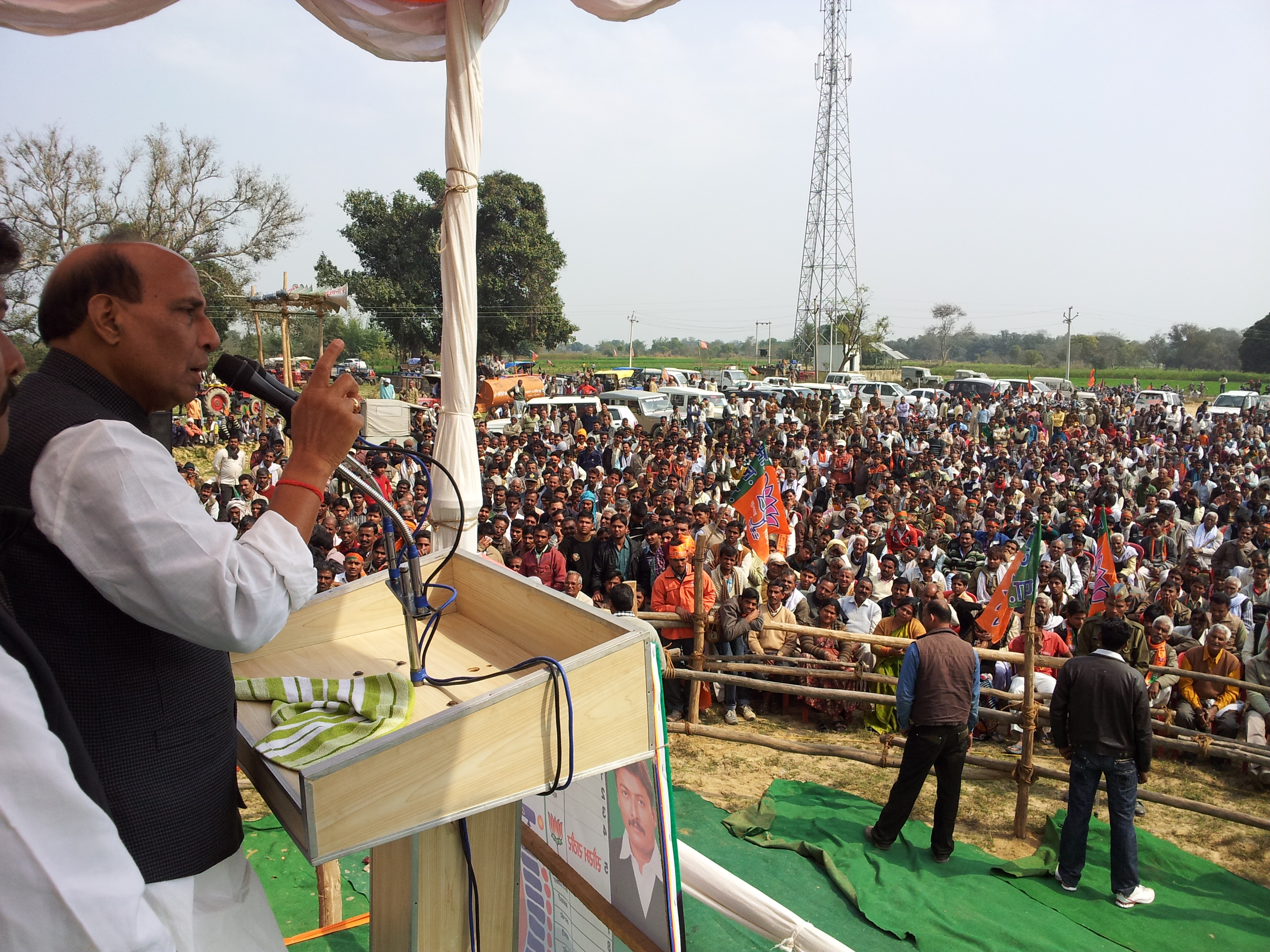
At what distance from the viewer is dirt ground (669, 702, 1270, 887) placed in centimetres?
505

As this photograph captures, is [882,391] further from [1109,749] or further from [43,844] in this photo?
[43,844]

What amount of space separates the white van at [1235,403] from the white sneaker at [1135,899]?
923 inches

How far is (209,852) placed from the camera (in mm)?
1412

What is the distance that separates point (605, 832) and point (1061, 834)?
348 centimetres

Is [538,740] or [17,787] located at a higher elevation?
[17,787]

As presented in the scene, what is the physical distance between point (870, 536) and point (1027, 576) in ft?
13.4

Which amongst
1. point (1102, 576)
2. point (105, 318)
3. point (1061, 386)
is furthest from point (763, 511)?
point (1061, 386)

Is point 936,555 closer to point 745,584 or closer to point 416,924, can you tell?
point 745,584

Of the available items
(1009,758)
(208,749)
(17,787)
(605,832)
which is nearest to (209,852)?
(208,749)

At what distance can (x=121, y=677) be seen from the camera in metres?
1.29

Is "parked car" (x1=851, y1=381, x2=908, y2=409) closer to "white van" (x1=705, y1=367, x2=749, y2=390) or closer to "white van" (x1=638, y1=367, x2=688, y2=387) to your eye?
"white van" (x1=705, y1=367, x2=749, y2=390)

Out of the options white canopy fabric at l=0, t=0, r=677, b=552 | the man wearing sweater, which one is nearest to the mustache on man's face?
white canopy fabric at l=0, t=0, r=677, b=552

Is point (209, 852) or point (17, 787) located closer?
point (17, 787)

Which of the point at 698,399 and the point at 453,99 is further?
the point at 698,399
